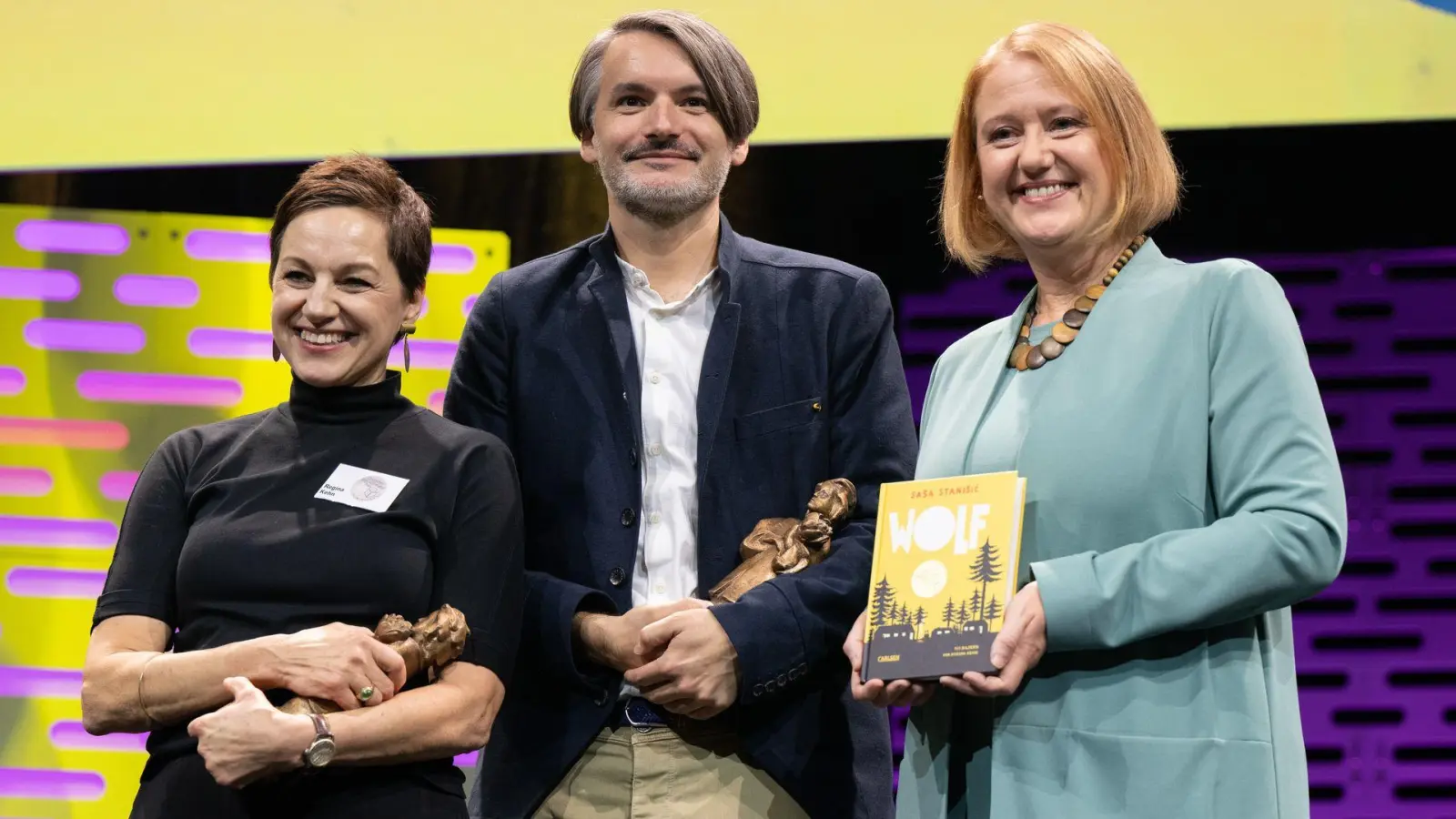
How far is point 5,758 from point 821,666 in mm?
2423

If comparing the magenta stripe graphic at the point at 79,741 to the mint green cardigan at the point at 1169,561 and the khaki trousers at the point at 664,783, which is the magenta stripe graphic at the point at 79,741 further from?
the mint green cardigan at the point at 1169,561

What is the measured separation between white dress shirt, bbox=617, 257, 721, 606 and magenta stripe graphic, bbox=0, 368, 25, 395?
2030mm

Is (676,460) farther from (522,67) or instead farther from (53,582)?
(53,582)

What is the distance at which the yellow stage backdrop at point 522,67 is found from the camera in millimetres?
3598

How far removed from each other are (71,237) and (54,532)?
76 centimetres

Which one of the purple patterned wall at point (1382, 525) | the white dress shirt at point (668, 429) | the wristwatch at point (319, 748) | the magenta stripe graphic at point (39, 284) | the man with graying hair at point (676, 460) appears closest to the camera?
the wristwatch at point (319, 748)

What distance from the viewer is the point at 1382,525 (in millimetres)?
3615

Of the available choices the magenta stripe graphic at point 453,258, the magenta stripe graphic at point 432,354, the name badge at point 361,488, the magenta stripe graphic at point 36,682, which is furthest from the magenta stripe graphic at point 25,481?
the name badge at point 361,488

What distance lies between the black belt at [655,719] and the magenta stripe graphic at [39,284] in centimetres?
222

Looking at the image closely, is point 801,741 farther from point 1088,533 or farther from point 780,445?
point 1088,533

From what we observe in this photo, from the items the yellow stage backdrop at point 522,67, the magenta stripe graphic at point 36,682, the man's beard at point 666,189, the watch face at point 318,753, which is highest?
the yellow stage backdrop at point 522,67

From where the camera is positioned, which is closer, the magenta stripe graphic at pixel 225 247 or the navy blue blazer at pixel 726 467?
the navy blue blazer at pixel 726 467

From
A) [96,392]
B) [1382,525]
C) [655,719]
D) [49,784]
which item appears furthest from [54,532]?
[1382,525]

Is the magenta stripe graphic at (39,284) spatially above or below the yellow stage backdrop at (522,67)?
below
